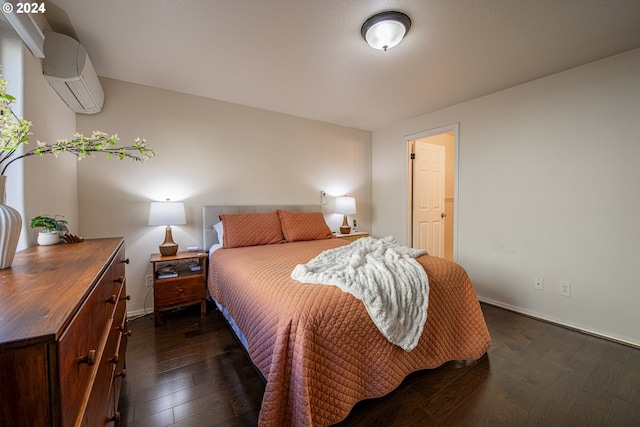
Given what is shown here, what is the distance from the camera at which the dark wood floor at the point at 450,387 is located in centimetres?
139

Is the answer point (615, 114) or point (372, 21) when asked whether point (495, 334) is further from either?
point (372, 21)

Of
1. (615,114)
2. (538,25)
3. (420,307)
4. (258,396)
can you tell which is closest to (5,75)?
(258,396)

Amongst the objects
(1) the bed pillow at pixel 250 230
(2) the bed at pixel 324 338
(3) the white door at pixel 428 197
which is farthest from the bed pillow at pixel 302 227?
(3) the white door at pixel 428 197

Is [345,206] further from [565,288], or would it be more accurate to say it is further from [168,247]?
[565,288]

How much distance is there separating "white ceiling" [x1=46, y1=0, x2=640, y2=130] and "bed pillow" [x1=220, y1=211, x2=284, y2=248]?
4.49 feet

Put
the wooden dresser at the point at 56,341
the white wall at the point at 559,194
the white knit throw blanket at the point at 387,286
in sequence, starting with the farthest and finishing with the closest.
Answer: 1. the white wall at the point at 559,194
2. the white knit throw blanket at the point at 387,286
3. the wooden dresser at the point at 56,341

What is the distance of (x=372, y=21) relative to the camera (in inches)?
67.8

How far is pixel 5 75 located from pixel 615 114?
4.17 meters

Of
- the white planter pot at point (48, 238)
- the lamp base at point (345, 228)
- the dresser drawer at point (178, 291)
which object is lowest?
the dresser drawer at point (178, 291)

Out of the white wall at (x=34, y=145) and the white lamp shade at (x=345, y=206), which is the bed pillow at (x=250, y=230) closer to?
the white lamp shade at (x=345, y=206)

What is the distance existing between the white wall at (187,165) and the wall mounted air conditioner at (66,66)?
57 cm

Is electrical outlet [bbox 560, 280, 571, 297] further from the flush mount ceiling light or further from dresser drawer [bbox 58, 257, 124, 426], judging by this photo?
dresser drawer [bbox 58, 257, 124, 426]

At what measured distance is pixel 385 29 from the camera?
176cm

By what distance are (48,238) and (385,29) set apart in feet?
7.93
